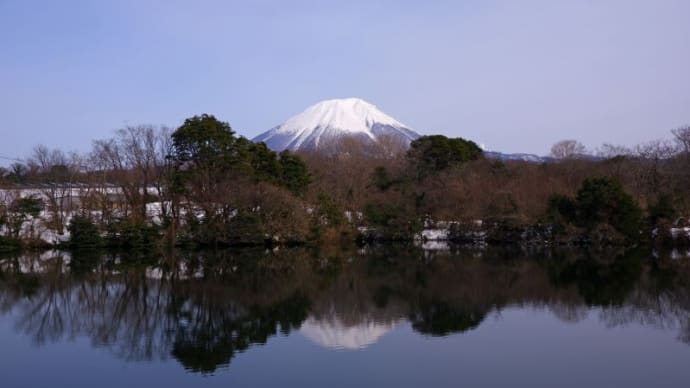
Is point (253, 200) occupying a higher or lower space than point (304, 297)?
higher

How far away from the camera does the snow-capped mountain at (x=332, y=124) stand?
77581mm

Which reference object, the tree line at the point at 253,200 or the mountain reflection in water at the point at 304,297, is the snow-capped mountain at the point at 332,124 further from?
the mountain reflection in water at the point at 304,297

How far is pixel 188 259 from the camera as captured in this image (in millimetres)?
22156

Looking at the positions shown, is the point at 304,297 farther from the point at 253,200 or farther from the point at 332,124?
the point at 332,124

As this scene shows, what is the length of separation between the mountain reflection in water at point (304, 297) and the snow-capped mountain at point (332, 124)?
55.6 m

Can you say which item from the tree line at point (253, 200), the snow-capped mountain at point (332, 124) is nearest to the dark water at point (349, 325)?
the tree line at point (253, 200)

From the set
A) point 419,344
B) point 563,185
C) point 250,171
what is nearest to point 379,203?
point 250,171

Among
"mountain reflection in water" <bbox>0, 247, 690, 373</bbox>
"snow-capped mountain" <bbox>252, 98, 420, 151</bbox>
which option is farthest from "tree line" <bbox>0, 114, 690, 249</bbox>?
"snow-capped mountain" <bbox>252, 98, 420, 151</bbox>

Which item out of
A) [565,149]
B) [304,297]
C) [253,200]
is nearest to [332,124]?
[565,149]

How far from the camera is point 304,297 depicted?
14.0m

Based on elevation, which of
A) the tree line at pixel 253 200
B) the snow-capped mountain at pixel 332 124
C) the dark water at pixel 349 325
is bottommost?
the dark water at pixel 349 325

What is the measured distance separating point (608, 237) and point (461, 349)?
18.3 meters

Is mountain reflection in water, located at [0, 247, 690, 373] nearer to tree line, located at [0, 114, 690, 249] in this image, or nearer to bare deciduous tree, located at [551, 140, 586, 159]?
tree line, located at [0, 114, 690, 249]

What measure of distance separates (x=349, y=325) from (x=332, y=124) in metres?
68.9
